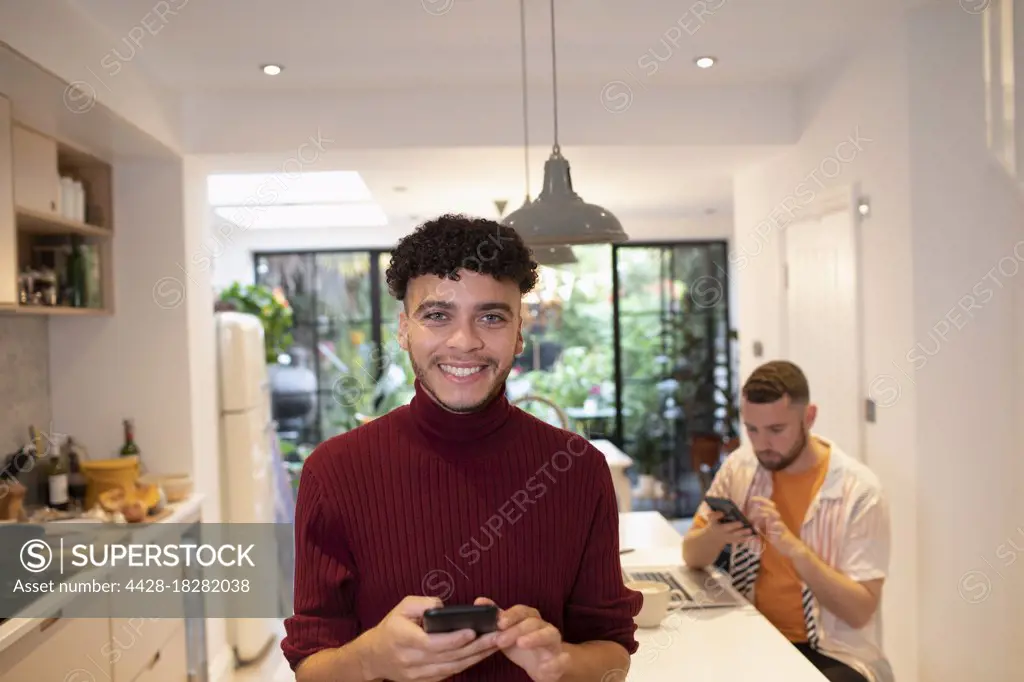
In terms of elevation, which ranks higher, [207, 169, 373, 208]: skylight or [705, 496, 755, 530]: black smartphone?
A: [207, 169, 373, 208]: skylight

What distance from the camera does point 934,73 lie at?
2.83m

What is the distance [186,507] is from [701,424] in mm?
4396

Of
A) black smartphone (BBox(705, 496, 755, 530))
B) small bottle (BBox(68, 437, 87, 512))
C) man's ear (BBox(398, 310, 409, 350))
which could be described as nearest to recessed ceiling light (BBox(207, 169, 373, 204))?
small bottle (BBox(68, 437, 87, 512))

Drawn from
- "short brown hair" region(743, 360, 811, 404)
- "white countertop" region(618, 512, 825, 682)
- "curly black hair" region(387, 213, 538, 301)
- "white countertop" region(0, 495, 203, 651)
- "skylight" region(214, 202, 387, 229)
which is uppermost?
"skylight" region(214, 202, 387, 229)

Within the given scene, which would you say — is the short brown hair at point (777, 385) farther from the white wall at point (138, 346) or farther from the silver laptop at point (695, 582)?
the white wall at point (138, 346)

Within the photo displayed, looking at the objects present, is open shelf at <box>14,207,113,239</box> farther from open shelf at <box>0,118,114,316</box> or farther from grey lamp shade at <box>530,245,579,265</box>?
grey lamp shade at <box>530,245,579,265</box>

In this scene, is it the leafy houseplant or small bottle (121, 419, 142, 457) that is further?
the leafy houseplant

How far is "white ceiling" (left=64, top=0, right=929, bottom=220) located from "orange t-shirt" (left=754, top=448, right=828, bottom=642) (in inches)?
59.9

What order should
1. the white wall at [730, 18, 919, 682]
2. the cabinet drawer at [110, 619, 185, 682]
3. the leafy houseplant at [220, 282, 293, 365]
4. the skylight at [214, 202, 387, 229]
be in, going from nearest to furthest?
the cabinet drawer at [110, 619, 185, 682] < the white wall at [730, 18, 919, 682] < the leafy houseplant at [220, 282, 293, 365] < the skylight at [214, 202, 387, 229]

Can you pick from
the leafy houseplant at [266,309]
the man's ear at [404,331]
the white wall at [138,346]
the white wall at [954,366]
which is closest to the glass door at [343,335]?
the leafy houseplant at [266,309]

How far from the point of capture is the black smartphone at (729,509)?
2012 millimetres

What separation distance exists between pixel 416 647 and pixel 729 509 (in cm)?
123

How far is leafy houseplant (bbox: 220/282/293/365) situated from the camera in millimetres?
4762

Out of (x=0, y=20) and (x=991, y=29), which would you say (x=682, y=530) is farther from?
(x=0, y=20)
